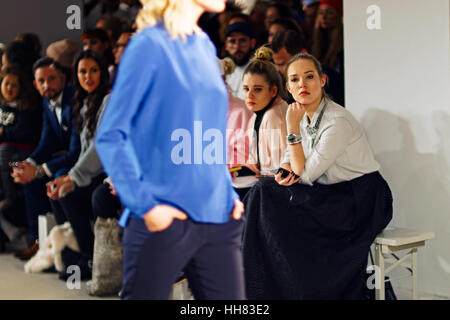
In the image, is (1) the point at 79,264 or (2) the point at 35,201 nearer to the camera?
(1) the point at 79,264

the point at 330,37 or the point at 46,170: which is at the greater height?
the point at 330,37

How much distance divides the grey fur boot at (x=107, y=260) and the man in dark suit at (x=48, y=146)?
73 centimetres

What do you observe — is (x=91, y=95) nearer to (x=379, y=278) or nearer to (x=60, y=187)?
(x=60, y=187)

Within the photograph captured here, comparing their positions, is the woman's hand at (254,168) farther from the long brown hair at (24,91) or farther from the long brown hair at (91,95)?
the long brown hair at (24,91)

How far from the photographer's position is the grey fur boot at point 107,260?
11.0 feet

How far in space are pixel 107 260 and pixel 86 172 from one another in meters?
0.63

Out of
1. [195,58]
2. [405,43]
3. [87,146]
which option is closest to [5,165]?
[87,146]

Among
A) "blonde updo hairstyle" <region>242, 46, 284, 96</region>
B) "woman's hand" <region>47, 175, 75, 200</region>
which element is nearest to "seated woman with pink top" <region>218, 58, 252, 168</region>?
"blonde updo hairstyle" <region>242, 46, 284, 96</region>

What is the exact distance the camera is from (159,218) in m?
1.47

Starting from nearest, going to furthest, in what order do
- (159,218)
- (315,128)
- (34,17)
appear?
(159,218) → (315,128) → (34,17)

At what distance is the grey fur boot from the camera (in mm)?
3363

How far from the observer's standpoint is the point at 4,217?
4.50 m

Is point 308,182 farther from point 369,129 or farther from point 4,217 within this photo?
point 4,217

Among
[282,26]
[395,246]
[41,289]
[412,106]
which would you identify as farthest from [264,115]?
[41,289]
